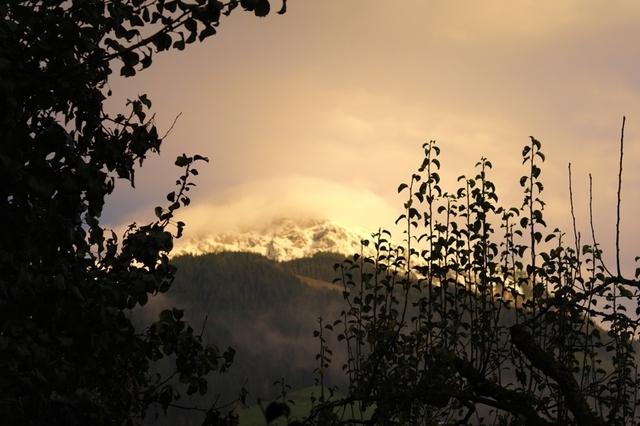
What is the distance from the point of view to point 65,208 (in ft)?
15.9

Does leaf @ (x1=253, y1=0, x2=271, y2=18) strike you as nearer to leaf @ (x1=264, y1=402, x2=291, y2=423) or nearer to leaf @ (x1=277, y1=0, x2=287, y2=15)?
leaf @ (x1=277, y1=0, x2=287, y2=15)

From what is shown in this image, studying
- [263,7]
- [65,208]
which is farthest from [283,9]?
[65,208]

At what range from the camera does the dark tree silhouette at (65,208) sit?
4.56 m

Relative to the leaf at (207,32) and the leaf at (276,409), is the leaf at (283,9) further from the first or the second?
the leaf at (276,409)

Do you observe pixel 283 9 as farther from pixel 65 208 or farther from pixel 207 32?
pixel 65 208

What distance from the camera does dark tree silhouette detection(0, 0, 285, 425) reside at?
15.0 ft

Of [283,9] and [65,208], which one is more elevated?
[283,9]

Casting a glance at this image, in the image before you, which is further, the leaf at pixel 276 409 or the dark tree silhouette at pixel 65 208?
the dark tree silhouette at pixel 65 208

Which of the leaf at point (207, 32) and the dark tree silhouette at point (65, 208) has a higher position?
the leaf at point (207, 32)

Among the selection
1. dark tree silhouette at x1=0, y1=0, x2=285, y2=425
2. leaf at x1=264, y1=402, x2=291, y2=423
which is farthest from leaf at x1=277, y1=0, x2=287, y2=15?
leaf at x1=264, y1=402, x2=291, y2=423

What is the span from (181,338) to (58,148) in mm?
2296

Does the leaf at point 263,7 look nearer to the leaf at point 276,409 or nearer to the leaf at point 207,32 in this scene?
the leaf at point 207,32

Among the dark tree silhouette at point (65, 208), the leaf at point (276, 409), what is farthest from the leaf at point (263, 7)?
the leaf at point (276, 409)

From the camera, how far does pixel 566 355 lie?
12.0m
